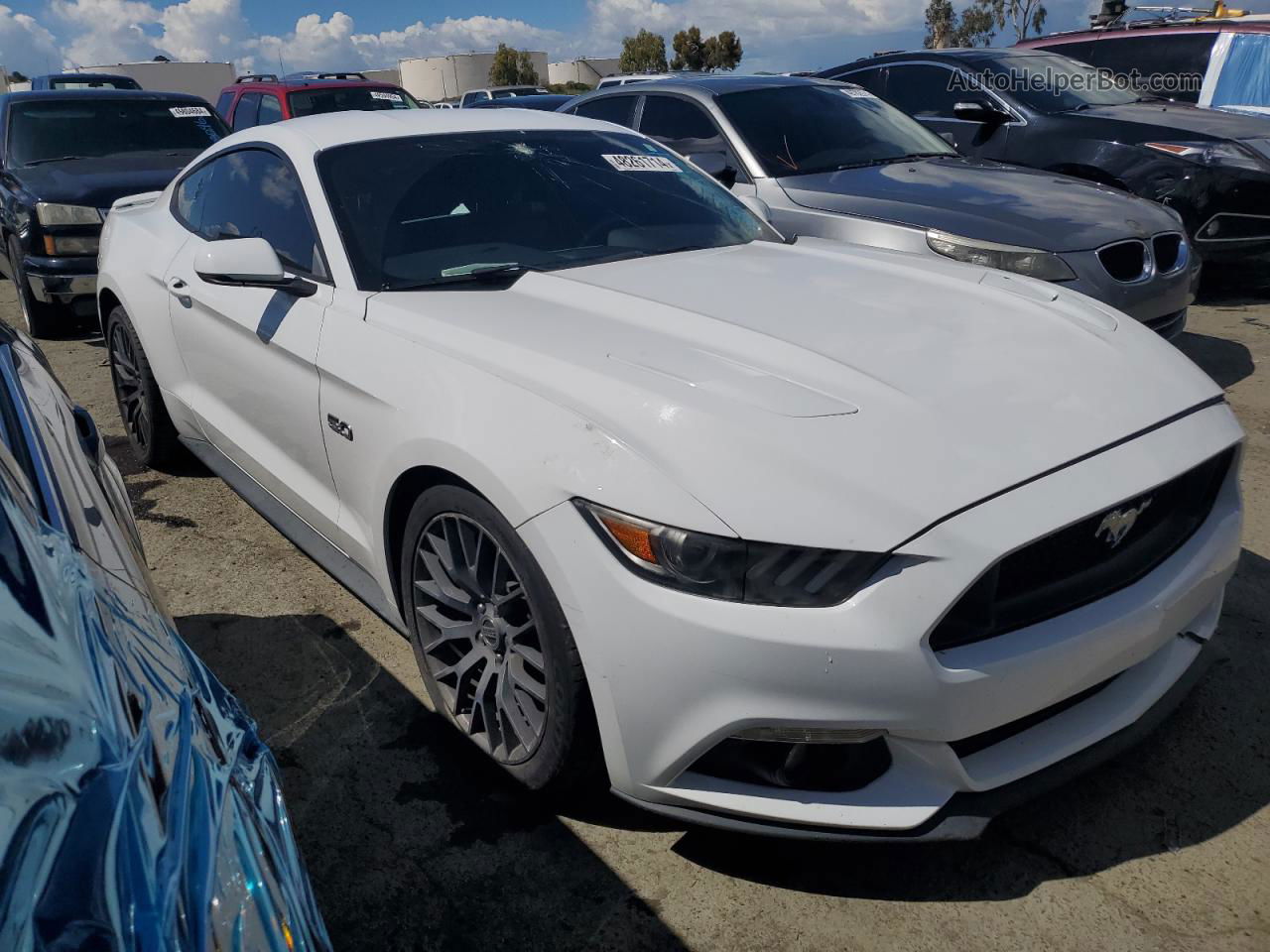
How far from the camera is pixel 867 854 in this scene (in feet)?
7.25

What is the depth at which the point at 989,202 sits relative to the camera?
16.0ft

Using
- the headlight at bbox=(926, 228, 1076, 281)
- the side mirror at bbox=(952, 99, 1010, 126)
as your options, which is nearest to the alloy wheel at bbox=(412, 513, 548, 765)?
the headlight at bbox=(926, 228, 1076, 281)

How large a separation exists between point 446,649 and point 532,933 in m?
0.77

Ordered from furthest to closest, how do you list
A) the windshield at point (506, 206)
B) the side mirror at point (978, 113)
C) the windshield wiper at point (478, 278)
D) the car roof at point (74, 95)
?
the car roof at point (74, 95)
the side mirror at point (978, 113)
the windshield at point (506, 206)
the windshield wiper at point (478, 278)

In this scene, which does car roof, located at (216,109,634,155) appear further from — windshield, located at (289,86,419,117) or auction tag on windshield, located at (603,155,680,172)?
windshield, located at (289,86,419,117)

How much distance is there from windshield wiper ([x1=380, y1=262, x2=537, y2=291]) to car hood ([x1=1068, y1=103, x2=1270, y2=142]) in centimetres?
549

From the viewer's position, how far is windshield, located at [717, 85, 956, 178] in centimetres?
556

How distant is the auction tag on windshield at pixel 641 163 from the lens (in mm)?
3494

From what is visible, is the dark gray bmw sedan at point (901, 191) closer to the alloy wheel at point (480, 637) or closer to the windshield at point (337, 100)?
the alloy wheel at point (480, 637)

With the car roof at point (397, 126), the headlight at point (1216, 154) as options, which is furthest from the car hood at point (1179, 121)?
the car roof at point (397, 126)

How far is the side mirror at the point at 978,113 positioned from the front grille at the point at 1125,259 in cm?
242

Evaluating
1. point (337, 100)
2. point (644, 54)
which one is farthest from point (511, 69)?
point (337, 100)

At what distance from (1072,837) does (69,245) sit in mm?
6609

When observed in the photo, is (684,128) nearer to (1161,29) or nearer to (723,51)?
(1161,29)
